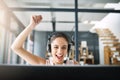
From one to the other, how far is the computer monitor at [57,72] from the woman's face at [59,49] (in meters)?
0.81

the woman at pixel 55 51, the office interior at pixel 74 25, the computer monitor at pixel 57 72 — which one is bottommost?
the computer monitor at pixel 57 72

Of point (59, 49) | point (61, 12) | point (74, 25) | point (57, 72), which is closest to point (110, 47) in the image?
point (74, 25)

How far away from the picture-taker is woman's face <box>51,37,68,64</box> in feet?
3.93

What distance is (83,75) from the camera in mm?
378

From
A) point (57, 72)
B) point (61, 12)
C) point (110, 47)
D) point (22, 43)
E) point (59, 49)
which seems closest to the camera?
point (57, 72)

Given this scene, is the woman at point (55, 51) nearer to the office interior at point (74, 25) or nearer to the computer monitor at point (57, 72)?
the computer monitor at point (57, 72)

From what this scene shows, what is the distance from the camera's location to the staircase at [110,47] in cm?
533

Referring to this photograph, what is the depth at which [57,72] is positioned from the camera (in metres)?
0.37

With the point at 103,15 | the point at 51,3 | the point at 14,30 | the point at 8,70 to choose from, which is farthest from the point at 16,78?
the point at 103,15

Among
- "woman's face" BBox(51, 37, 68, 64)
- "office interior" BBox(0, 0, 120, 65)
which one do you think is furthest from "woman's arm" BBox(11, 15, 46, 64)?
"office interior" BBox(0, 0, 120, 65)

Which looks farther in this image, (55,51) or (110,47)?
(110,47)

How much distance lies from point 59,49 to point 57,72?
84 centimetres

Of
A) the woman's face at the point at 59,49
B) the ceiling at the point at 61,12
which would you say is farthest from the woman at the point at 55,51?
the ceiling at the point at 61,12

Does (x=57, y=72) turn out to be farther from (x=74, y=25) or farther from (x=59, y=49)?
(x=74, y=25)
